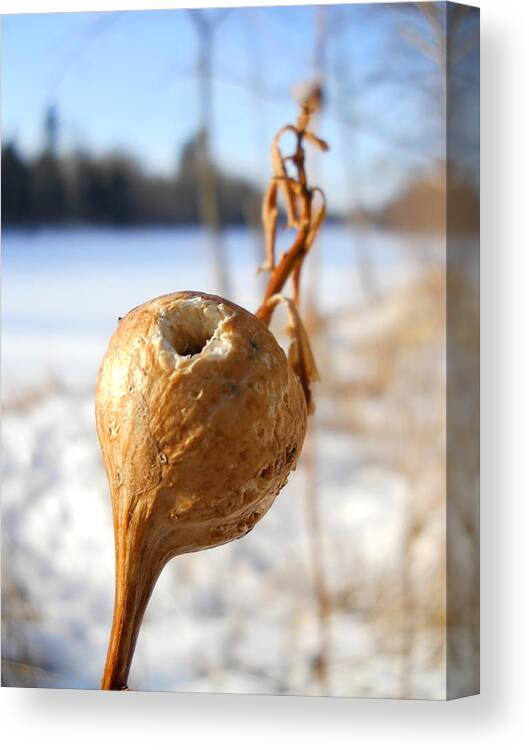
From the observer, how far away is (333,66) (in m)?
1.53

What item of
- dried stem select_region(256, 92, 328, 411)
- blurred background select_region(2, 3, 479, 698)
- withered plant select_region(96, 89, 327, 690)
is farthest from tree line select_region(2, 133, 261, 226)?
withered plant select_region(96, 89, 327, 690)

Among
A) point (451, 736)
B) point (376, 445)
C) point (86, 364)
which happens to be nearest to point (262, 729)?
point (451, 736)

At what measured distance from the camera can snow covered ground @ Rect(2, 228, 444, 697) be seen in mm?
1562

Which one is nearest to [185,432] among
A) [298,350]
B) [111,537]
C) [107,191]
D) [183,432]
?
[183,432]

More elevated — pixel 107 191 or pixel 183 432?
pixel 107 191

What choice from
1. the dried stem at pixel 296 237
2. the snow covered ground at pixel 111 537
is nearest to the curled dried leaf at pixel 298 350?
the dried stem at pixel 296 237

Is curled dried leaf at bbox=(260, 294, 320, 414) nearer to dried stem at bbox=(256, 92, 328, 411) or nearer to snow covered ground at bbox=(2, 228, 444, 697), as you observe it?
dried stem at bbox=(256, 92, 328, 411)

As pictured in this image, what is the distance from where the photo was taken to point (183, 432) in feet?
2.16

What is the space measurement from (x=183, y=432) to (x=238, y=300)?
3.32 ft

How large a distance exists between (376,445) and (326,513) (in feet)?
0.38

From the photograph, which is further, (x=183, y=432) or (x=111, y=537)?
(x=111, y=537)

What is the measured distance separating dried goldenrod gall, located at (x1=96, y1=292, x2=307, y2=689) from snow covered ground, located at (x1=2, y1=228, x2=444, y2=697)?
87 centimetres

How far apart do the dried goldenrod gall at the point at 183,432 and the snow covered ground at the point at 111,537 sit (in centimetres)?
87

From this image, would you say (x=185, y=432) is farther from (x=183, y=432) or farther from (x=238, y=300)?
(x=238, y=300)
